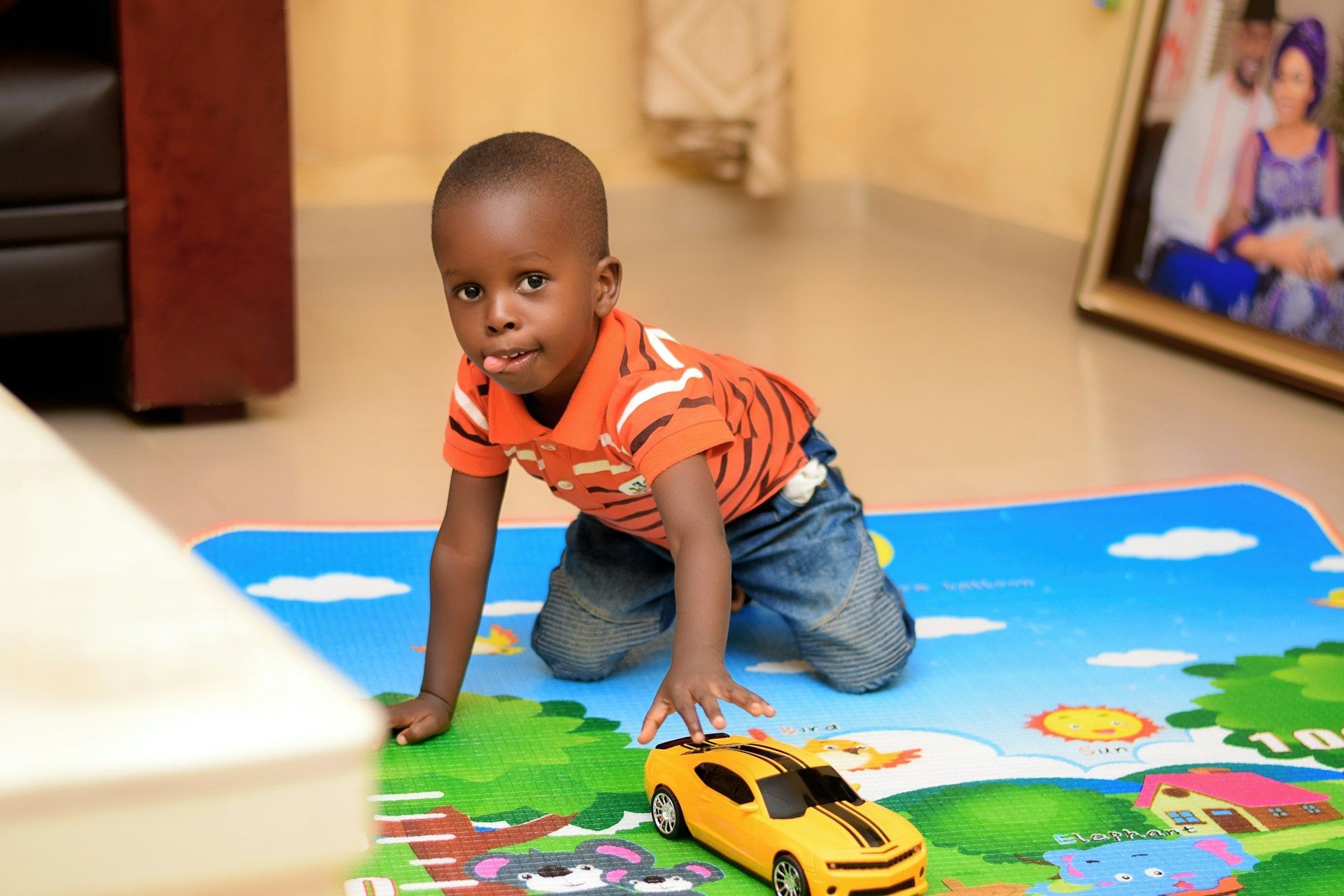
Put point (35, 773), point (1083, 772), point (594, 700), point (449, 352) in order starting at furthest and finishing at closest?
point (449, 352)
point (594, 700)
point (1083, 772)
point (35, 773)

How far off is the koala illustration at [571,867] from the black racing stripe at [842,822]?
80mm

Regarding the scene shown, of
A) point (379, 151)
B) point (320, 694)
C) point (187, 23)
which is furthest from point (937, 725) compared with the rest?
point (379, 151)

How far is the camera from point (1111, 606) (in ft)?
4.34

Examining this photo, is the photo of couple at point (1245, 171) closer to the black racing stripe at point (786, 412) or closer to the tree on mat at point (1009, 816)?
the black racing stripe at point (786, 412)

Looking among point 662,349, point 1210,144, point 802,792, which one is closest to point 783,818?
point 802,792

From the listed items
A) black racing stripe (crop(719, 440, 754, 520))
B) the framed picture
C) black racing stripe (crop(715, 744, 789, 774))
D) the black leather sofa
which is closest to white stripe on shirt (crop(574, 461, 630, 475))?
black racing stripe (crop(719, 440, 754, 520))

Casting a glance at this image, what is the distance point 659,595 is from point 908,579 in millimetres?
306

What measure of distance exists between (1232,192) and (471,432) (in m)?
1.47

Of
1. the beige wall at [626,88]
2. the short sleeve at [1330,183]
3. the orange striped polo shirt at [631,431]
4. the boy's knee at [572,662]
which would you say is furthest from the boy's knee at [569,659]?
the beige wall at [626,88]

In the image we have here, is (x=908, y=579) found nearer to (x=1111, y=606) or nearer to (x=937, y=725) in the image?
(x=1111, y=606)

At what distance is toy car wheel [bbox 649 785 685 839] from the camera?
0.92 metres

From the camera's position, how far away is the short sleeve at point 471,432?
1040mm

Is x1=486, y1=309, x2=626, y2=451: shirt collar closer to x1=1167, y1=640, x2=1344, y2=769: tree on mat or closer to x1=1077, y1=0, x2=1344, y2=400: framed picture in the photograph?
x1=1167, y1=640, x2=1344, y2=769: tree on mat

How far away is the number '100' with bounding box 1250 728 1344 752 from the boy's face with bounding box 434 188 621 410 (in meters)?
0.58
